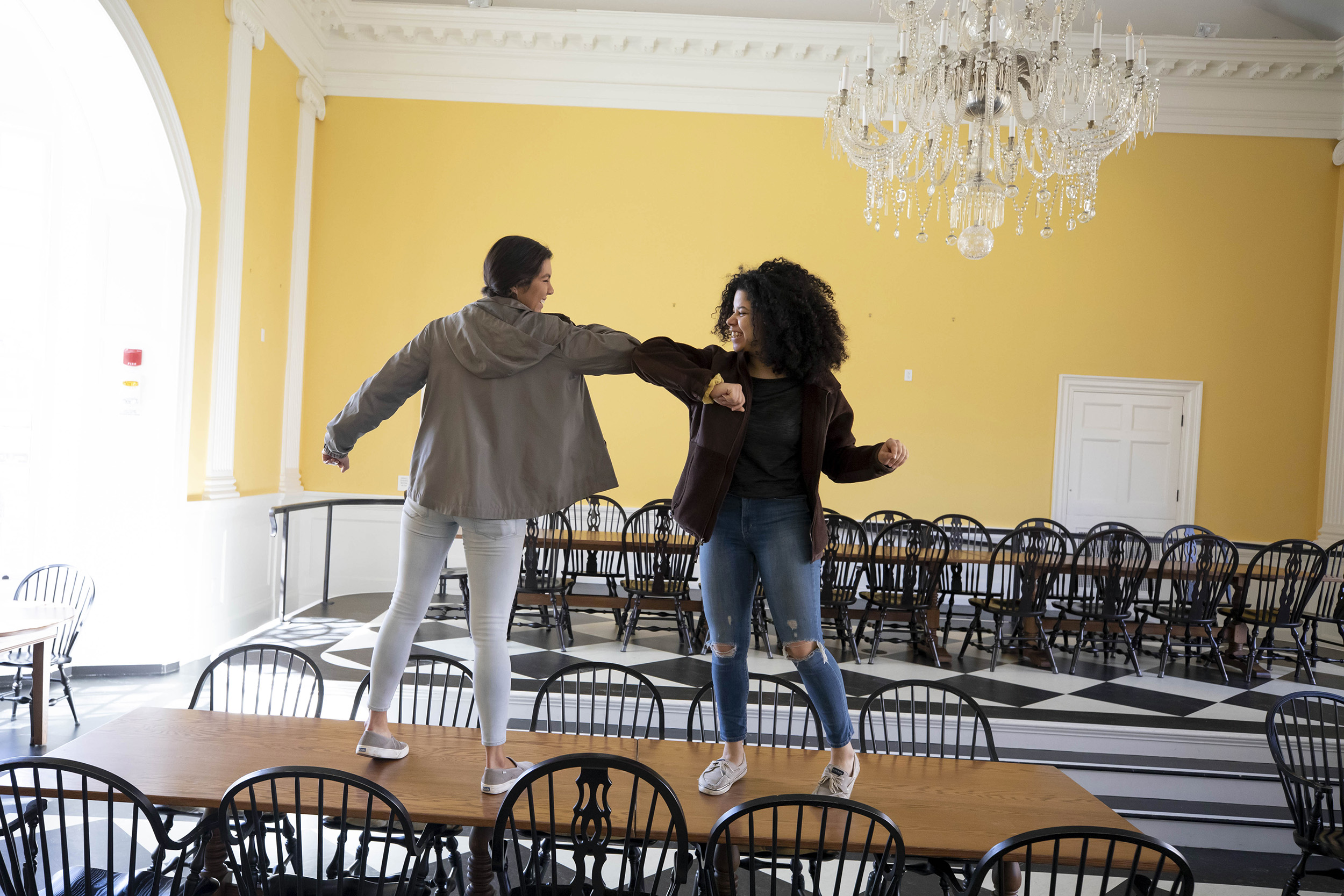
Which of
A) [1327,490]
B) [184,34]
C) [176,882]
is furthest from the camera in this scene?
[1327,490]

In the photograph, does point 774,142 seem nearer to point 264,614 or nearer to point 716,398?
point 264,614

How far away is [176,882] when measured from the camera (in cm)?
165

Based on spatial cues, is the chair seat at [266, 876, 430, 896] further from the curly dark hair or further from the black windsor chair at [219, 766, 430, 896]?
the curly dark hair

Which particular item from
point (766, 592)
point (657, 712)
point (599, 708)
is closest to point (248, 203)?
point (599, 708)

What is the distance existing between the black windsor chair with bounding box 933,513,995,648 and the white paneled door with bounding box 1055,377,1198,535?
907 mm

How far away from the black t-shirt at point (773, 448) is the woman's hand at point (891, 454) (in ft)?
0.69

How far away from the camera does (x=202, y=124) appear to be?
523 centimetres

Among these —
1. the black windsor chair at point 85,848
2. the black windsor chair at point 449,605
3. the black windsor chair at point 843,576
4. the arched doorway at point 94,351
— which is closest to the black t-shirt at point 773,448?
the black windsor chair at point 85,848

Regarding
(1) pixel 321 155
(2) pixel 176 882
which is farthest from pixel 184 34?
(2) pixel 176 882

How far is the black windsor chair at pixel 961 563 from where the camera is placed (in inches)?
217

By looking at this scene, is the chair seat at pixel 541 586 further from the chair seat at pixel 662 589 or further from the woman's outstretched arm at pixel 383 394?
the woman's outstretched arm at pixel 383 394

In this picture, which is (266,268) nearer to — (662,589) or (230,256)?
(230,256)

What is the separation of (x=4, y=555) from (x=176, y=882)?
439cm

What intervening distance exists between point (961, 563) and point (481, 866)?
169 inches
